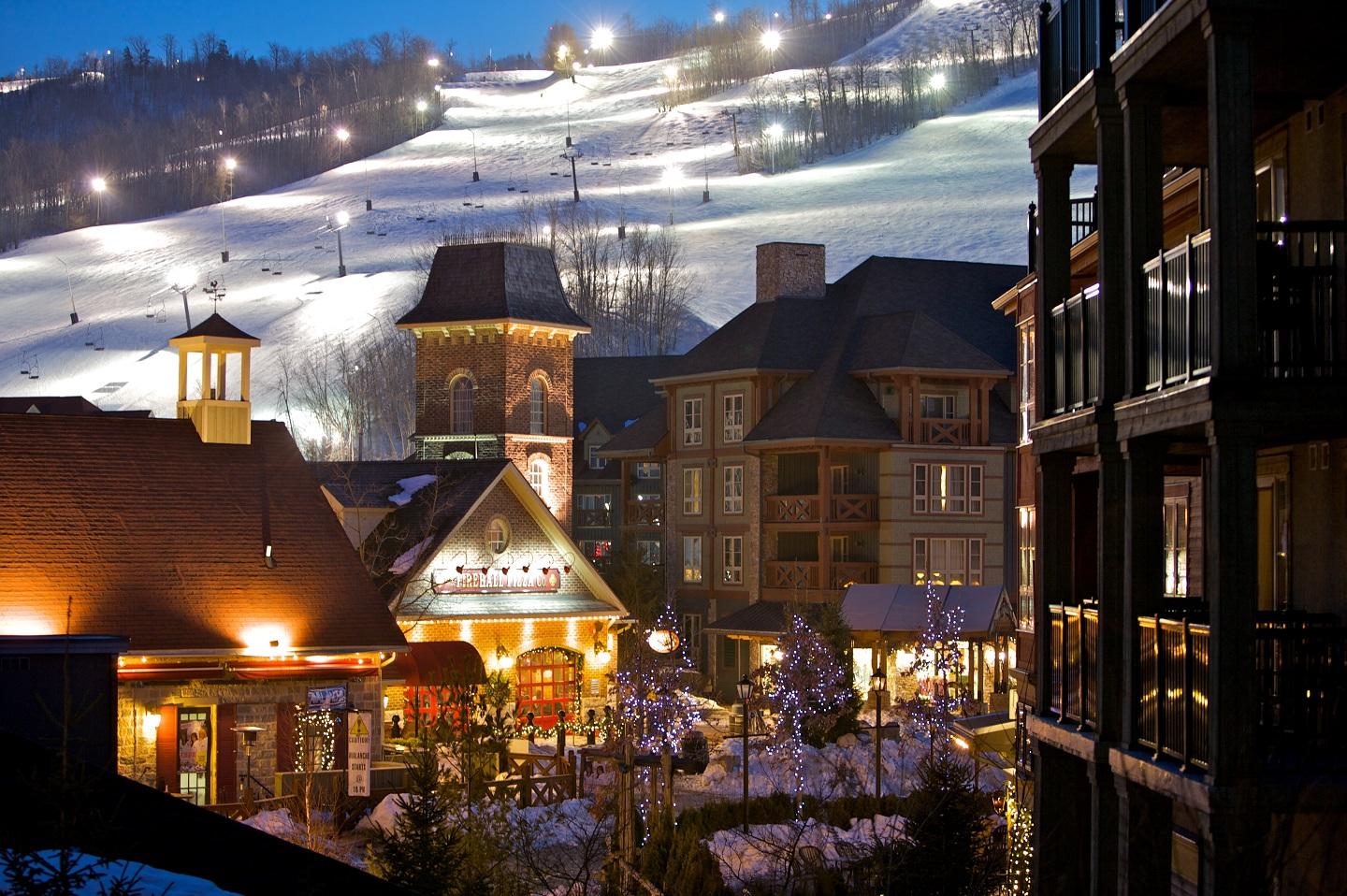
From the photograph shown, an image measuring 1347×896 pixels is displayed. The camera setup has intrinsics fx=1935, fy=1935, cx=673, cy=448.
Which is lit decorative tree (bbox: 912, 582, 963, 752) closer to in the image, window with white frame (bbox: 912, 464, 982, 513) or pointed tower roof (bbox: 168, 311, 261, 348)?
window with white frame (bbox: 912, 464, 982, 513)

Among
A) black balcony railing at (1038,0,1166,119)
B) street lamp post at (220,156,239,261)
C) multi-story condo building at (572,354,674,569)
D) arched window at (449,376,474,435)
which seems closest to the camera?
black balcony railing at (1038,0,1166,119)

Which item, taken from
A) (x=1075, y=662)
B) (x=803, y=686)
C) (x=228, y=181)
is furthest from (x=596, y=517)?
(x=228, y=181)

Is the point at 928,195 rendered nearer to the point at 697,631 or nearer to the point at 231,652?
the point at 697,631

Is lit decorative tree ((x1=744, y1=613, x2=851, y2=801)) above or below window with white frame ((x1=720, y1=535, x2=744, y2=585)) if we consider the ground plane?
below

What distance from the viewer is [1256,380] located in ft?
43.5

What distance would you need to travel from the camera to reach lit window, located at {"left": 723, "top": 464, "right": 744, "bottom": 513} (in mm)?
59719

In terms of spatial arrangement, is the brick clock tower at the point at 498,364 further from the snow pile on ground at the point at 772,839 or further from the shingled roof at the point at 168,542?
the snow pile on ground at the point at 772,839

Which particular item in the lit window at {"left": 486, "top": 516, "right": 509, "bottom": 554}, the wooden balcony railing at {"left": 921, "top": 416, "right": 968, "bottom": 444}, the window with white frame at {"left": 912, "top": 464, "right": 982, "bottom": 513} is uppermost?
the wooden balcony railing at {"left": 921, "top": 416, "right": 968, "bottom": 444}

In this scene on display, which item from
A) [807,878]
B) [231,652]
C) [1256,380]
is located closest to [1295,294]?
[1256,380]

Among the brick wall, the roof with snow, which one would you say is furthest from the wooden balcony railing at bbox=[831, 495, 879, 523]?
the brick wall

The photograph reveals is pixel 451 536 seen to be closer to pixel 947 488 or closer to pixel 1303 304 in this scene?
pixel 947 488

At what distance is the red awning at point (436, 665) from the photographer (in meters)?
39.6

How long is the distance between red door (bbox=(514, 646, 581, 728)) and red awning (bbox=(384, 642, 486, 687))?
1.89 m

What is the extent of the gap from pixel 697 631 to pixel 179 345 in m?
22.6
